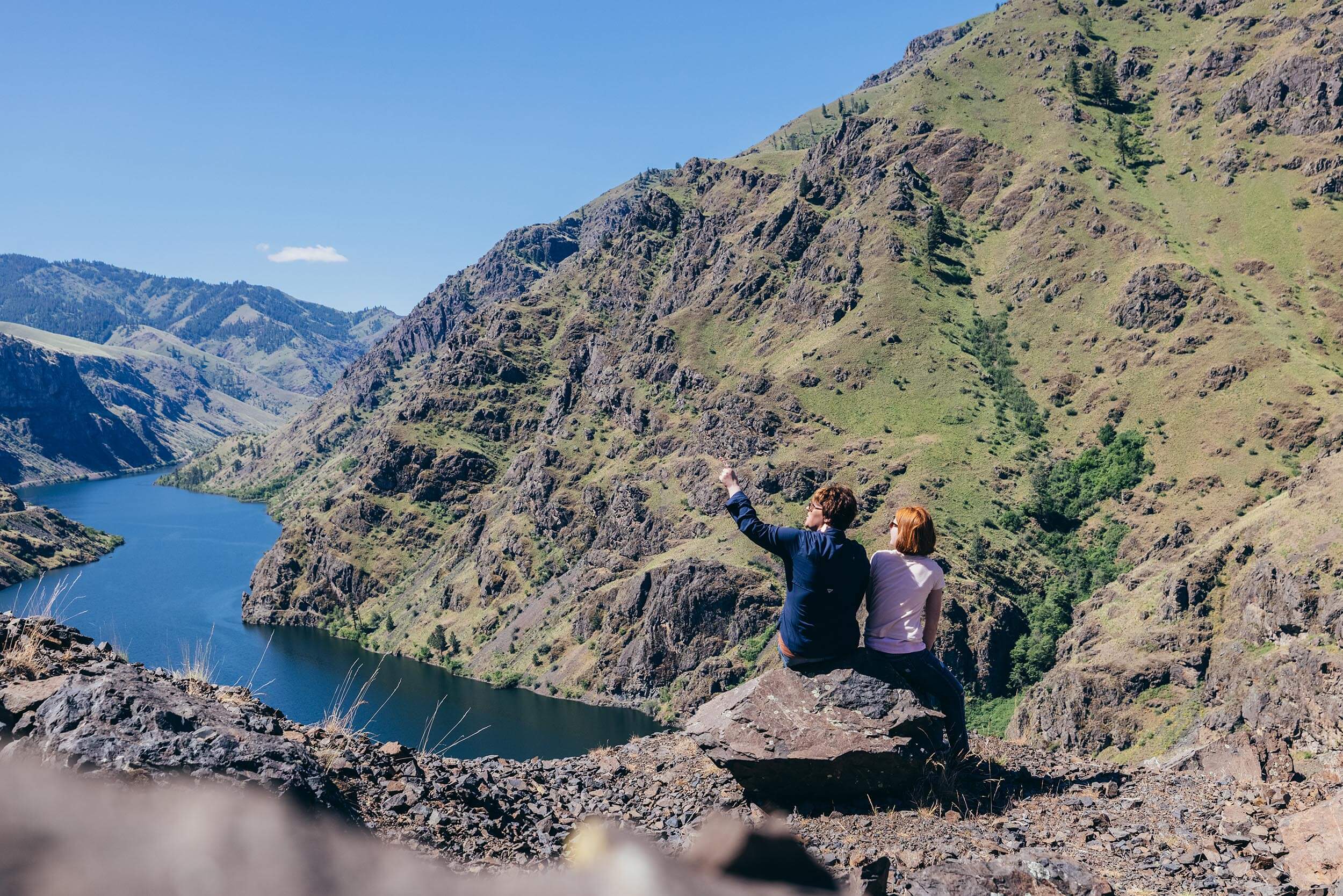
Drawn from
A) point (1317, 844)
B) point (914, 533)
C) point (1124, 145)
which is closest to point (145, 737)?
point (914, 533)

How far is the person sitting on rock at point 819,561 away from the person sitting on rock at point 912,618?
317mm

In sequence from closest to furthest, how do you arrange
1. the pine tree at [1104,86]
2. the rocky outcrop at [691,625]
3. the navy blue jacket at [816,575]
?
the navy blue jacket at [816,575]
the rocky outcrop at [691,625]
the pine tree at [1104,86]

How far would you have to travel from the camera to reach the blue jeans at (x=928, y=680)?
29.1ft

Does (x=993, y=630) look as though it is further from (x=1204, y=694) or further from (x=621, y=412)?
(x=621, y=412)

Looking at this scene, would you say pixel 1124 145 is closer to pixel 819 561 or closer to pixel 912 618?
pixel 912 618

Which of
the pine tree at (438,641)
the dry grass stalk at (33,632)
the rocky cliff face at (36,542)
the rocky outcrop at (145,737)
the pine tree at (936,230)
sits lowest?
the rocky cliff face at (36,542)

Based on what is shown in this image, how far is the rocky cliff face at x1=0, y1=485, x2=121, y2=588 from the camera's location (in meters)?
164

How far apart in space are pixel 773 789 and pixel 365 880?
23.7 ft

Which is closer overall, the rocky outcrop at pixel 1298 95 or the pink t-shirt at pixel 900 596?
the pink t-shirt at pixel 900 596

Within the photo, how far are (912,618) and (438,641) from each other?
137 meters

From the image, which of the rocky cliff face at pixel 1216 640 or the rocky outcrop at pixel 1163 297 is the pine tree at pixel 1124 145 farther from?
the rocky cliff face at pixel 1216 640

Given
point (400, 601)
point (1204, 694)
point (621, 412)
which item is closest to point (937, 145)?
point (621, 412)

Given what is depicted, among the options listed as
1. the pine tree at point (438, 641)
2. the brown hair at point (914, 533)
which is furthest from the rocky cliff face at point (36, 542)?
the brown hair at point (914, 533)

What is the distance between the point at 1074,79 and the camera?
168 metres
